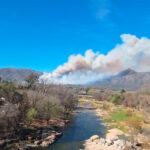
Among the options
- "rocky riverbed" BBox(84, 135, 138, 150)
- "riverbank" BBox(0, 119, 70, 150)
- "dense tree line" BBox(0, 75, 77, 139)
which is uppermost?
"dense tree line" BBox(0, 75, 77, 139)

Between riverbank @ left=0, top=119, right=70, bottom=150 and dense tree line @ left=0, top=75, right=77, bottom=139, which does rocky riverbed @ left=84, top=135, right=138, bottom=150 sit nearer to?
riverbank @ left=0, top=119, right=70, bottom=150

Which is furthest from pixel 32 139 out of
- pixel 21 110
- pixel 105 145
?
pixel 105 145

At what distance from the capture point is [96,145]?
32.1 metres

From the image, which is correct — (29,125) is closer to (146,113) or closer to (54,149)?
(54,149)

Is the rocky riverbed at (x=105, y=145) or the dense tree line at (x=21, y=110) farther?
the dense tree line at (x=21, y=110)

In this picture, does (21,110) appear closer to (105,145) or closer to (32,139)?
(32,139)

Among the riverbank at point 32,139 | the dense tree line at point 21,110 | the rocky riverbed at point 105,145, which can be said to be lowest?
the rocky riverbed at point 105,145

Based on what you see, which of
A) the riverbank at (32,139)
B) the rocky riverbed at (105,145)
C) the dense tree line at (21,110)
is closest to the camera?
the riverbank at (32,139)

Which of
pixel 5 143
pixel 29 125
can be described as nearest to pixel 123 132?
pixel 29 125

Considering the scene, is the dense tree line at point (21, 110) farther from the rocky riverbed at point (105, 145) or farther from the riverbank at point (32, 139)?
the rocky riverbed at point (105, 145)

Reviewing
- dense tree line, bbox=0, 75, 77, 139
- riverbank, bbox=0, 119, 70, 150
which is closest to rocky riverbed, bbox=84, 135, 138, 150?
riverbank, bbox=0, 119, 70, 150

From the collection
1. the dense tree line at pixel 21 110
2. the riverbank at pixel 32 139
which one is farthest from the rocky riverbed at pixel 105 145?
the dense tree line at pixel 21 110

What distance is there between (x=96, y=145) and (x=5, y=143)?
17.0 m

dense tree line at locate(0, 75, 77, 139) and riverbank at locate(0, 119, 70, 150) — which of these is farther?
dense tree line at locate(0, 75, 77, 139)
